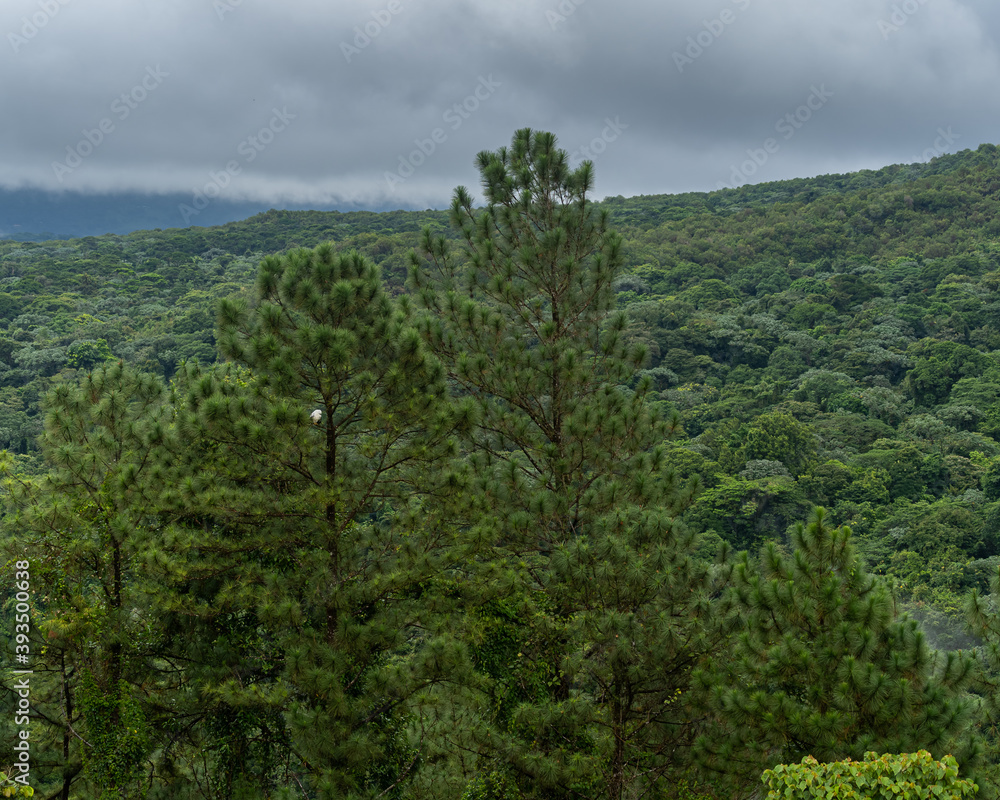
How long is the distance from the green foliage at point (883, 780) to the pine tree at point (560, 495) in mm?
2668

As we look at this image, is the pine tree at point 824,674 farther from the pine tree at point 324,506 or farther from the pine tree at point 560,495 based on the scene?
the pine tree at point 324,506

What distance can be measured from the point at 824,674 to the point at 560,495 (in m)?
3.58

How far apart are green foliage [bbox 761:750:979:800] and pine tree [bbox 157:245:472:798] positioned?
11.1ft

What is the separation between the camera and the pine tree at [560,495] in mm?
7055

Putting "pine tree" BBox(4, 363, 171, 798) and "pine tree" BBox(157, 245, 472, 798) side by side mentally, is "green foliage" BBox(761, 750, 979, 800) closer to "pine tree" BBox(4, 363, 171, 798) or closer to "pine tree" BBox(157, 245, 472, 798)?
"pine tree" BBox(157, 245, 472, 798)

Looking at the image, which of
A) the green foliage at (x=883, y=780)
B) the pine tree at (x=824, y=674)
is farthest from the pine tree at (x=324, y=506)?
the green foliage at (x=883, y=780)

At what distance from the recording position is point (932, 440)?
31609mm

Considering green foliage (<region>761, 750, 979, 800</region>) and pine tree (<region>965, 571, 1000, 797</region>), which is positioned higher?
green foliage (<region>761, 750, 979, 800</region>)

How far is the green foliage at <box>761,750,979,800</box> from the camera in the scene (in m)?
3.84

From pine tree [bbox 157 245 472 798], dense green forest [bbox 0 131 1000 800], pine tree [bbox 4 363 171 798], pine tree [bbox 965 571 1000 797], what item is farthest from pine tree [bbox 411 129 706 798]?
pine tree [bbox 4 363 171 798]

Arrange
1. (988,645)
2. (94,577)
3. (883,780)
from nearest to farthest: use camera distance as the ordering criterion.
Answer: (883,780) → (988,645) → (94,577)

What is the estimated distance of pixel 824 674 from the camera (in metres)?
5.44

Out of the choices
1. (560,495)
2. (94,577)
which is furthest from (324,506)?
(560,495)

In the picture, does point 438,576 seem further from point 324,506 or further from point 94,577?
point 94,577
